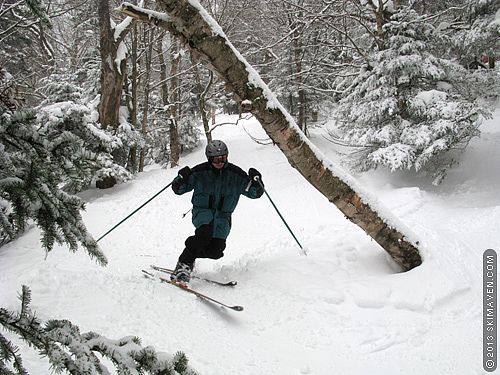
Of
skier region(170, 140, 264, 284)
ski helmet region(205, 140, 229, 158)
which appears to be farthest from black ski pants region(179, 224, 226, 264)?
ski helmet region(205, 140, 229, 158)

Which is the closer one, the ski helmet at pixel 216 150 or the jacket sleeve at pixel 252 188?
the ski helmet at pixel 216 150

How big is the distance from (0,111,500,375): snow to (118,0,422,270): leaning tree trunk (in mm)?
292

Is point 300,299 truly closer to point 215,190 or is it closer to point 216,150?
point 215,190

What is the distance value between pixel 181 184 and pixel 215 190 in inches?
19.5

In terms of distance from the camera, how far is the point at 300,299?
4.84m

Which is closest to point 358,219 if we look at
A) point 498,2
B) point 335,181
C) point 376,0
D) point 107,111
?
point 335,181

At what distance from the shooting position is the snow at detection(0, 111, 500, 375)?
370 centimetres

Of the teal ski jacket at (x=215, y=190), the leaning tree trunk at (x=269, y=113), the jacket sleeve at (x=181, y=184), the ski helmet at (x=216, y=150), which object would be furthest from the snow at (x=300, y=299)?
the ski helmet at (x=216, y=150)

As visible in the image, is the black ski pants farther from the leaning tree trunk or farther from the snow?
the leaning tree trunk

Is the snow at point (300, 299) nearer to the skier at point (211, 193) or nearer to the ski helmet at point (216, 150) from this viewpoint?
the skier at point (211, 193)

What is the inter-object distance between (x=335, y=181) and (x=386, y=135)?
17.2 feet

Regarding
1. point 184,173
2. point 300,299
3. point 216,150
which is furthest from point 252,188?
point 300,299

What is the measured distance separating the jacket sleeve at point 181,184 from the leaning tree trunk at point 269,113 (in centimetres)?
144

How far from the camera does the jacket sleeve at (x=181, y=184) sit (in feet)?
17.8
